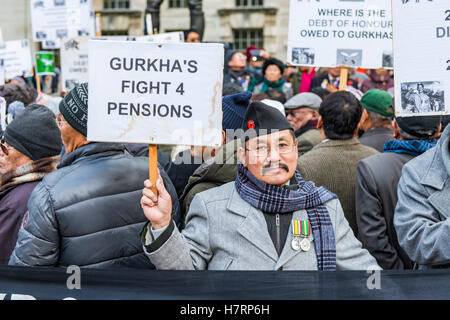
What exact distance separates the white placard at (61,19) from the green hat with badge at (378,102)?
5.80 meters

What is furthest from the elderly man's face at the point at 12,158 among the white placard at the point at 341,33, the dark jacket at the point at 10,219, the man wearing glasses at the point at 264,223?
the white placard at the point at 341,33

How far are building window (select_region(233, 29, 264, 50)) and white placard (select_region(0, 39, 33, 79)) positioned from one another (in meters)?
15.7

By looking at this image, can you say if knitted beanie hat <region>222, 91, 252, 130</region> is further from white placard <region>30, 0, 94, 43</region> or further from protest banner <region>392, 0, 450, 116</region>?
white placard <region>30, 0, 94, 43</region>

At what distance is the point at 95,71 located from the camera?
294 cm

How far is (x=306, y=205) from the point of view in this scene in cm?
295

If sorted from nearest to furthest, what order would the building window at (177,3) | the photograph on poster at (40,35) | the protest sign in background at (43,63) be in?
the photograph on poster at (40,35) → the protest sign in background at (43,63) → the building window at (177,3)

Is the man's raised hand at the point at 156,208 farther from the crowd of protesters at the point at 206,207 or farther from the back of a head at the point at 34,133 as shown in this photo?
the back of a head at the point at 34,133

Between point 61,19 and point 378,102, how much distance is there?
6.28 metres

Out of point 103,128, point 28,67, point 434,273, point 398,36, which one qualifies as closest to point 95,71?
point 103,128

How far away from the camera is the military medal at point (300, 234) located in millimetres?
2895

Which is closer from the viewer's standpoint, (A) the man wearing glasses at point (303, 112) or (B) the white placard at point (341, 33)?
(B) the white placard at point (341, 33)

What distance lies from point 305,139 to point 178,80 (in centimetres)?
263

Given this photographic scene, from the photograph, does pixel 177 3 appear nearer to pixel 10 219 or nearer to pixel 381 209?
pixel 381 209

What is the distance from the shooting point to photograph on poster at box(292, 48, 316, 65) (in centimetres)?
617
